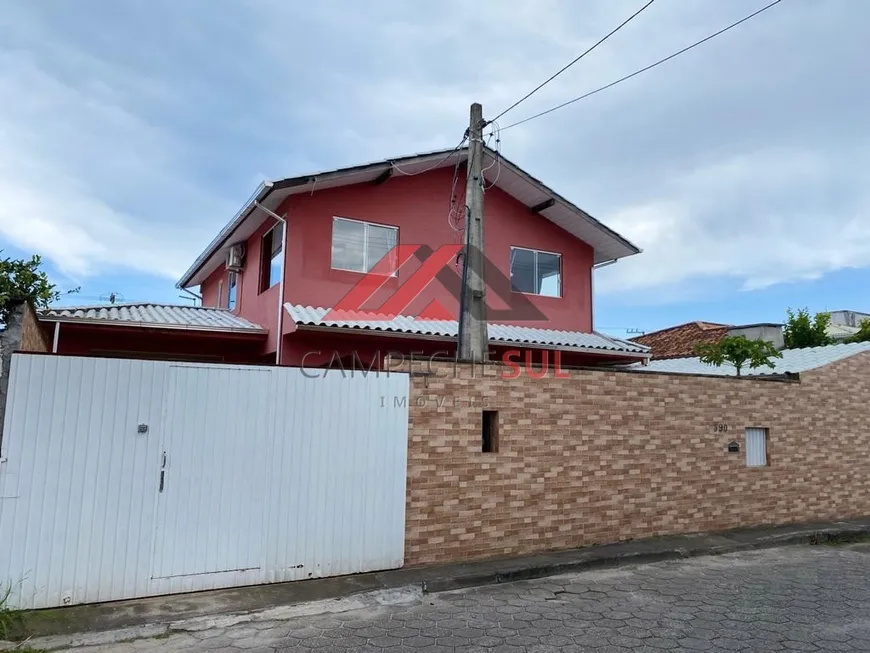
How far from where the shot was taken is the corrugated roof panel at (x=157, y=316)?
9.67 metres

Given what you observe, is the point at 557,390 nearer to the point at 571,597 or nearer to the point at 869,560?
the point at 571,597

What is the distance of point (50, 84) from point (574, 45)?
7249 mm

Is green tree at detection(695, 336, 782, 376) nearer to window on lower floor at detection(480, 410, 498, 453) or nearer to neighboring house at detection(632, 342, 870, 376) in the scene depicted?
neighboring house at detection(632, 342, 870, 376)

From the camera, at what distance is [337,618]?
4.99m

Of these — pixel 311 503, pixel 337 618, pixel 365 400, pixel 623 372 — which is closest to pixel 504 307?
pixel 623 372

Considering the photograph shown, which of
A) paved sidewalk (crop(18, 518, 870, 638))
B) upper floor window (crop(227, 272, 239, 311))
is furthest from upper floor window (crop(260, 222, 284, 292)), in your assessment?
paved sidewalk (crop(18, 518, 870, 638))

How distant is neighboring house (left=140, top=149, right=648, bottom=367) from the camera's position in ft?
33.4

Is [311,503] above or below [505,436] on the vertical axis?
below

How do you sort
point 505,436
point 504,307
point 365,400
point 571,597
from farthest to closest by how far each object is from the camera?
point 504,307, point 505,436, point 365,400, point 571,597

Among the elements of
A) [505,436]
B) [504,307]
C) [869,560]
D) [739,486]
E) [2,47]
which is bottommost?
[869,560]

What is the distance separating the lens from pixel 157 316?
35.0 ft

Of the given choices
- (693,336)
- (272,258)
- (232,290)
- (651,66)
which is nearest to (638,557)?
(651,66)

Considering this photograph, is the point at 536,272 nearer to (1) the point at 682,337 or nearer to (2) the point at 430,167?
(2) the point at 430,167

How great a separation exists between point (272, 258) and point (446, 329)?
11.9 ft
